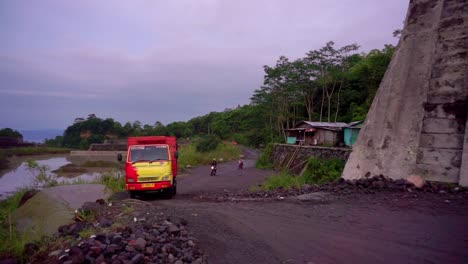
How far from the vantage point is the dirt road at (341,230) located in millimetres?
4637

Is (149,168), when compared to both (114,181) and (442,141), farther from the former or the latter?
(442,141)

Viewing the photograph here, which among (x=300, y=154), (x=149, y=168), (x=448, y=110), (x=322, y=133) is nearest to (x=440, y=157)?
(x=448, y=110)

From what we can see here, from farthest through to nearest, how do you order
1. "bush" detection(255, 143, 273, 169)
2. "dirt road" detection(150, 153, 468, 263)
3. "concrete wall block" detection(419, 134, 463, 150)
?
"bush" detection(255, 143, 273, 169)
"concrete wall block" detection(419, 134, 463, 150)
"dirt road" detection(150, 153, 468, 263)

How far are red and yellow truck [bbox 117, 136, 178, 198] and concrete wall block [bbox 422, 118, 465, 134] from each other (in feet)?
29.9

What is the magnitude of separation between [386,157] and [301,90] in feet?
104

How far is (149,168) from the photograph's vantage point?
12.6m

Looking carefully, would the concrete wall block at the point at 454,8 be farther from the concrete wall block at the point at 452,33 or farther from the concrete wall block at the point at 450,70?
the concrete wall block at the point at 450,70

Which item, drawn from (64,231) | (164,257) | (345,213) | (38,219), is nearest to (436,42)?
(345,213)

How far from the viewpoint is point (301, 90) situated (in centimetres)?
4044

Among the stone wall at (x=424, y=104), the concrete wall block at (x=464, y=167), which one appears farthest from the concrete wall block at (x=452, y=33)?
the concrete wall block at (x=464, y=167)

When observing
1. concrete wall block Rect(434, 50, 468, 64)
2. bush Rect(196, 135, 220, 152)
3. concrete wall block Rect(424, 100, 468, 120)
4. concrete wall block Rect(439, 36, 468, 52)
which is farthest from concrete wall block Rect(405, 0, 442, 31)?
bush Rect(196, 135, 220, 152)

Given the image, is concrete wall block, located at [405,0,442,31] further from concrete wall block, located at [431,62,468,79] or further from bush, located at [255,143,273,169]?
bush, located at [255,143,273,169]

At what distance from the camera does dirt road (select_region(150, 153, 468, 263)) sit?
4637 mm

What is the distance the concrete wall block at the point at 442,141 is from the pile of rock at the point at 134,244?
708cm
